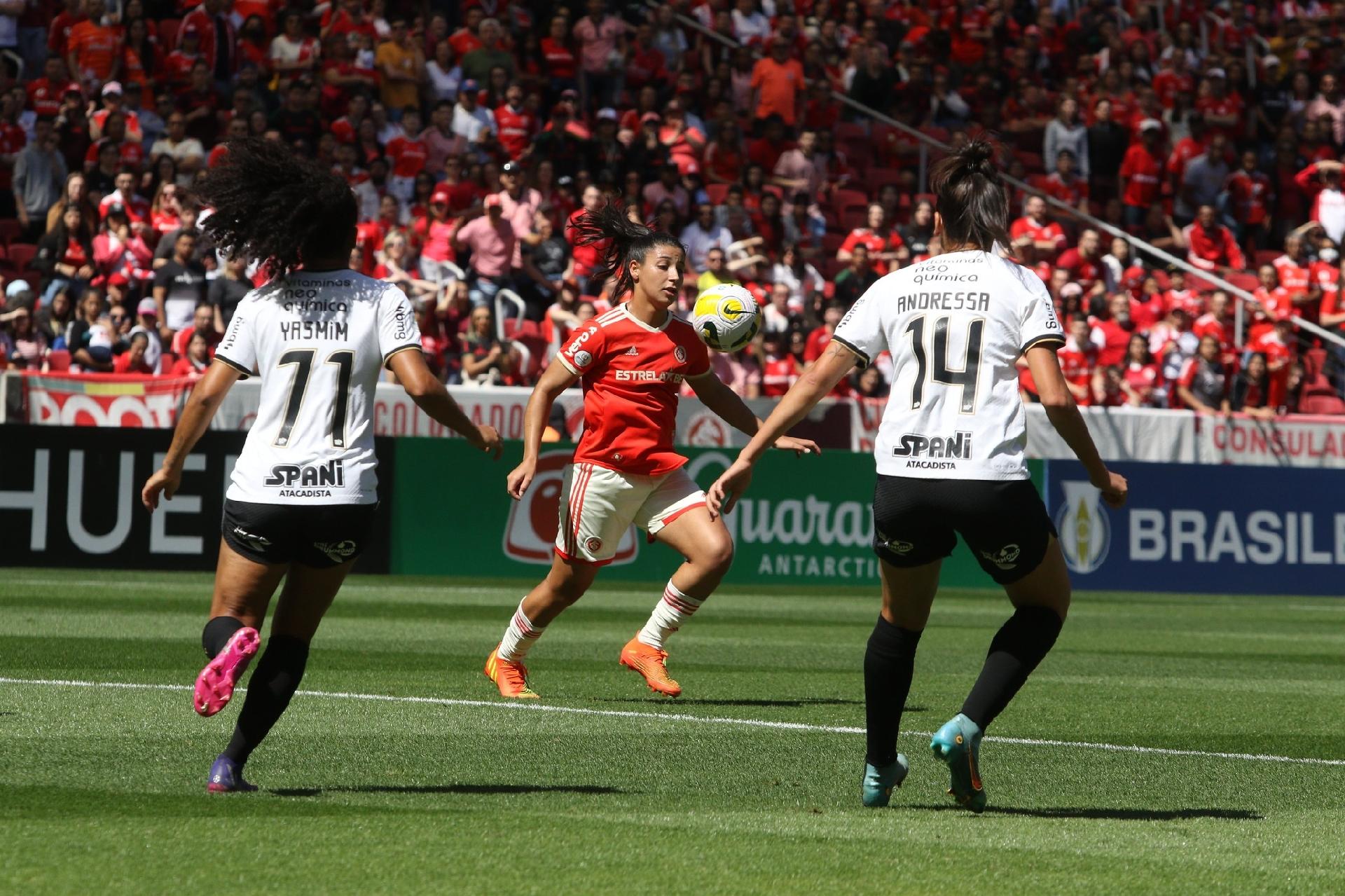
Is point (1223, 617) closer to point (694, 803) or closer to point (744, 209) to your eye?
point (744, 209)

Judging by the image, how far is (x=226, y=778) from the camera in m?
6.27

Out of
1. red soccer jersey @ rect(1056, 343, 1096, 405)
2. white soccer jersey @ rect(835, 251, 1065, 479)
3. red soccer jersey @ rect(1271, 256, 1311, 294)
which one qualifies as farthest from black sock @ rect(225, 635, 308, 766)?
red soccer jersey @ rect(1271, 256, 1311, 294)

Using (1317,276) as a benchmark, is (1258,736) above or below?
below

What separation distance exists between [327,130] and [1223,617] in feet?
37.5

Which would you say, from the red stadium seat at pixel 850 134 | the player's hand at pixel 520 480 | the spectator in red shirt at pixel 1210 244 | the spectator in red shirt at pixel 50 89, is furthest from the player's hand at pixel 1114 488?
the red stadium seat at pixel 850 134

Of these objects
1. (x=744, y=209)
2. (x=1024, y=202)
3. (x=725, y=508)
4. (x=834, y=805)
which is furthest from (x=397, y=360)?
(x=1024, y=202)

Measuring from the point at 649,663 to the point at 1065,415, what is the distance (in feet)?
13.5

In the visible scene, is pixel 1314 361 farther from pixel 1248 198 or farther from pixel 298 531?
pixel 298 531

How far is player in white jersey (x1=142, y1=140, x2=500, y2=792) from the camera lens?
6078mm

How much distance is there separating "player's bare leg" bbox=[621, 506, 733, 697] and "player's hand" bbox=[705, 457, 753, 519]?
269 centimetres

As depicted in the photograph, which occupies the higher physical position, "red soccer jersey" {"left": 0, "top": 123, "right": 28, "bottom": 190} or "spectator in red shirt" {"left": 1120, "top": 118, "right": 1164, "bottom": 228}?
"spectator in red shirt" {"left": 1120, "top": 118, "right": 1164, "bottom": 228}

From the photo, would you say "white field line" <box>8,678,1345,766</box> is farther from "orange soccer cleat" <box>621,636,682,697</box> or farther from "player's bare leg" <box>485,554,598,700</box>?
"orange soccer cleat" <box>621,636,682,697</box>

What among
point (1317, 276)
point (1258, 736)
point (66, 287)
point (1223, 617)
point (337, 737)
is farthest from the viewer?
point (1317, 276)

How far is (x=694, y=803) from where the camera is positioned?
6395mm
